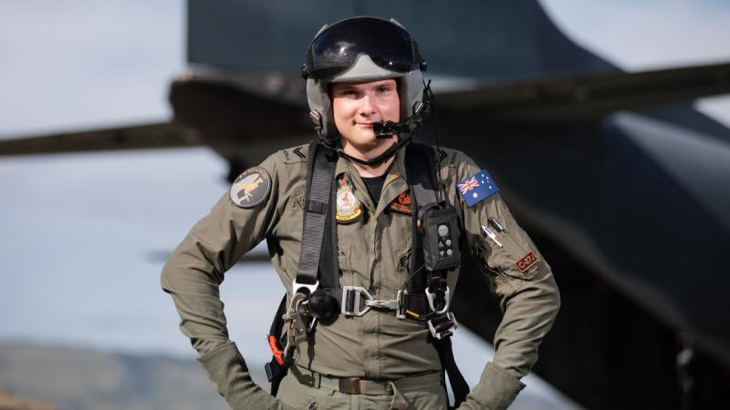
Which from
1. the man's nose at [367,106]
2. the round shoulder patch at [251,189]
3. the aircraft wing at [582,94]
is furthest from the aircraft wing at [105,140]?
the man's nose at [367,106]

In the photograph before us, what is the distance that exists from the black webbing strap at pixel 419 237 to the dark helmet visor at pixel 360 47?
270 millimetres

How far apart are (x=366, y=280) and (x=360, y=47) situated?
0.65 m

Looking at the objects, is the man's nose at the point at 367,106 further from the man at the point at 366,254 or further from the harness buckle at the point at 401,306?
the harness buckle at the point at 401,306

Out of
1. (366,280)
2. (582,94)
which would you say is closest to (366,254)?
(366,280)

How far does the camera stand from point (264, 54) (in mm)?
7438

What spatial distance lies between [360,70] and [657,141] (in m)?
8.00

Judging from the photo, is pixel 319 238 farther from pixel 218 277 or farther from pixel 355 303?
pixel 218 277

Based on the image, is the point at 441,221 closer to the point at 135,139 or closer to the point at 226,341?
the point at 226,341

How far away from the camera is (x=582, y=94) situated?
7668 millimetres

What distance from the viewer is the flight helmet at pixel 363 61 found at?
8.77 feet

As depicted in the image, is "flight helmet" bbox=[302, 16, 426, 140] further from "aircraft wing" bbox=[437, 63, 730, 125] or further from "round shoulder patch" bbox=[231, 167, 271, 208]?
"aircraft wing" bbox=[437, 63, 730, 125]

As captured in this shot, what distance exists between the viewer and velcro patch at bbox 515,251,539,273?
2.65 metres

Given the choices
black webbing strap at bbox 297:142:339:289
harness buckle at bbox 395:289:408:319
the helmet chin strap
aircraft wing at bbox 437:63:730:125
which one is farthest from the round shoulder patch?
aircraft wing at bbox 437:63:730:125

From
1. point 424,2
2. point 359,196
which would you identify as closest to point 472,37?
point 424,2
